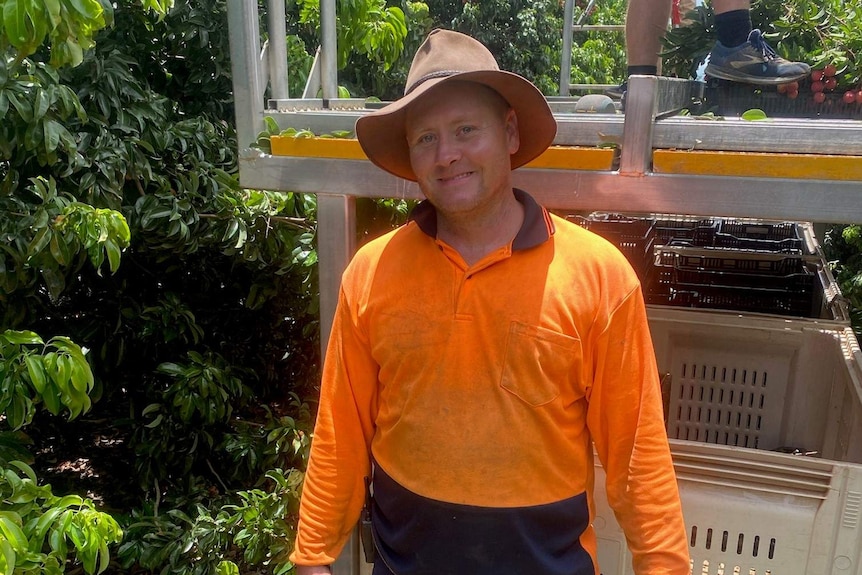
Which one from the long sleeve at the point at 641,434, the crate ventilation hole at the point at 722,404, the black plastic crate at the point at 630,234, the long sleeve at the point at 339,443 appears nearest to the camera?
the long sleeve at the point at 641,434

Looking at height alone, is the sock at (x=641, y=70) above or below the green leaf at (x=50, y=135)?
above

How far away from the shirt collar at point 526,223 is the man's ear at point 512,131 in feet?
0.34

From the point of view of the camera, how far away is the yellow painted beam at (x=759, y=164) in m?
1.61

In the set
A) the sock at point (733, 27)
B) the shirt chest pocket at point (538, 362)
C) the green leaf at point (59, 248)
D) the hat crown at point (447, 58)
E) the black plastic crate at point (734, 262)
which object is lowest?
the black plastic crate at point (734, 262)

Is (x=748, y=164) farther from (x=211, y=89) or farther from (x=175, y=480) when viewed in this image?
(x=175, y=480)

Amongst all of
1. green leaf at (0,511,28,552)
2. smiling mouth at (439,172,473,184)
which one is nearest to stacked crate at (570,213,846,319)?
smiling mouth at (439,172,473,184)

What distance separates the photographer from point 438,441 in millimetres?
1536

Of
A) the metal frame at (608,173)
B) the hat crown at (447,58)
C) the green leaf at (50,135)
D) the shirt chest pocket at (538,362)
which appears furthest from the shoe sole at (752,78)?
the green leaf at (50,135)

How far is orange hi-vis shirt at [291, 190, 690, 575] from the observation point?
4.78 feet

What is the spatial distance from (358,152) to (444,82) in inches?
21.5

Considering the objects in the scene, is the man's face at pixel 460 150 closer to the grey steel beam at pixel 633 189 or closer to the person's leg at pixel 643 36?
the grey steel beam at pixel 633 189

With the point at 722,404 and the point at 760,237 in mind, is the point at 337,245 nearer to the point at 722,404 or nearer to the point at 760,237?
the point at 722,404

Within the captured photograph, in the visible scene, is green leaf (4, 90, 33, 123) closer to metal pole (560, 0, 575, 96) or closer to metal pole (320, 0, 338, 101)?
metal pole (320, 0, 338, 101)

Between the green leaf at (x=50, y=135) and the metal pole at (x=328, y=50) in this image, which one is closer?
the green leaf at (x=50, y=135)
